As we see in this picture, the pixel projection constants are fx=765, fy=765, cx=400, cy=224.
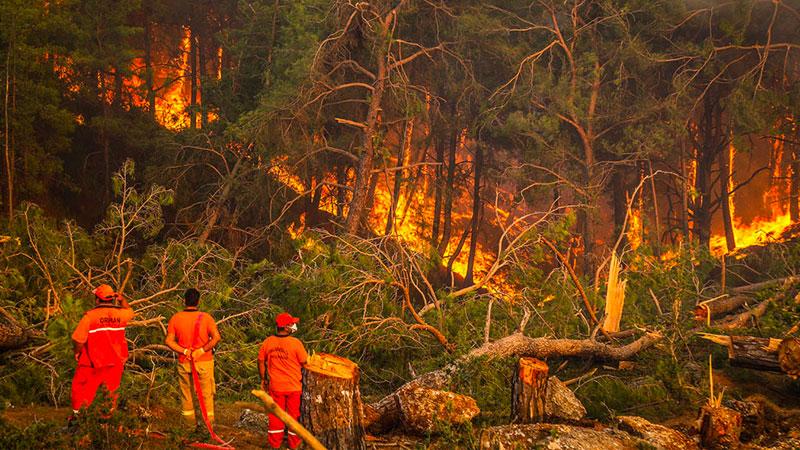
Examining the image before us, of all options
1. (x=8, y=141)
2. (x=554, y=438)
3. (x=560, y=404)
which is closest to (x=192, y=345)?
(x=554, y=438)

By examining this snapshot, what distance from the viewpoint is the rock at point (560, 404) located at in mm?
7711

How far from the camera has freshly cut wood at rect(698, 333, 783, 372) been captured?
8617mm

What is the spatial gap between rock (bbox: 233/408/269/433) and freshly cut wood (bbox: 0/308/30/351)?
99.5 inches

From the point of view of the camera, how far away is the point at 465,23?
68.5 feet

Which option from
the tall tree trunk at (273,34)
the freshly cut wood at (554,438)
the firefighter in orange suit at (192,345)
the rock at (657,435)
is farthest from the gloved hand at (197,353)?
the tall tree trunk at (273,34)

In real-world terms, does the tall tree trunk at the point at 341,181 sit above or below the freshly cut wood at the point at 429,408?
above

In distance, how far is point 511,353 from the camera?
30.6ft

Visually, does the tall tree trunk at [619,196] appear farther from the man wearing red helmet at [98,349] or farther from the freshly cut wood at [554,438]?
the man wearing red helmet at [98,349]

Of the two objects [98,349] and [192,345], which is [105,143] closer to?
[98,349]

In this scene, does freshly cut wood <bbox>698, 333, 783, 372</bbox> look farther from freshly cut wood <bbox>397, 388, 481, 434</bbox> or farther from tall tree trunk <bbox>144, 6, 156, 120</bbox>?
tall tree trunk <bbox>144, 6, 156, 120</bbox>

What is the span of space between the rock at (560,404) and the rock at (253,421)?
291 cm

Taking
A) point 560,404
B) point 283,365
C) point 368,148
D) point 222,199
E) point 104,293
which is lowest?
point 560,404

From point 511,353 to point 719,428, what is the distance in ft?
8.69

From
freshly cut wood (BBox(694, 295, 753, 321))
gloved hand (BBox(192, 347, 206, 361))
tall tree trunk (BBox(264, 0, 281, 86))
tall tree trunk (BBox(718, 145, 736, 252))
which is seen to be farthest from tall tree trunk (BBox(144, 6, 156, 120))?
tall tree trunk (BBox(718, 145, 736, 252))
